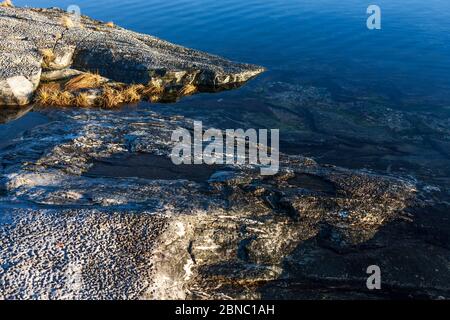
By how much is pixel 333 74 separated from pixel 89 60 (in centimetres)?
1515

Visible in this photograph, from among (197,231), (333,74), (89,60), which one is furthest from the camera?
(333,74)

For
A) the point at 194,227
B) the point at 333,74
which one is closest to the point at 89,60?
the point at 333,74

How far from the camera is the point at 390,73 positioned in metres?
27.1

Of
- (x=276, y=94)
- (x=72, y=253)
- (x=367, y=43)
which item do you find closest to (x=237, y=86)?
(x=276, y=94)

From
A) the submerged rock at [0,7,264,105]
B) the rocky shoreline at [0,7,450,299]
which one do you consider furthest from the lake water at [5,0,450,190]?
the rocky shoreline at [0,7,450,299]

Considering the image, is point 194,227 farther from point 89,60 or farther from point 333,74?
point 333,74

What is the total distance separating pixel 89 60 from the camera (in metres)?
23.2

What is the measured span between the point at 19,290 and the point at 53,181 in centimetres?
419

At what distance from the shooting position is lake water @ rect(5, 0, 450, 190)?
18328mm

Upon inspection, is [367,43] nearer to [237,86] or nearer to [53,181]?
[237,86]

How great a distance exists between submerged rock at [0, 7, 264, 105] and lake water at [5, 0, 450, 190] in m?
1.53

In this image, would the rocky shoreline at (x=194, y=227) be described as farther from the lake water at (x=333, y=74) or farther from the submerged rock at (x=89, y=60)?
the submerged rock at (x=89, y=60)

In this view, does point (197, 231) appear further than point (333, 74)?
No

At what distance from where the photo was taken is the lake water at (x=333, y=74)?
1833 centimetres
